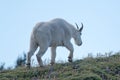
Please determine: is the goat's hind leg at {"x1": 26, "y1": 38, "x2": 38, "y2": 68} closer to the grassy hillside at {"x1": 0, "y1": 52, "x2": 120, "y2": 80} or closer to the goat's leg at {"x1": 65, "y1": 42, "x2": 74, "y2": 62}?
the grassy hillside at {"x1": 0, "y1": 52, "x2": 120, "y2": 80}

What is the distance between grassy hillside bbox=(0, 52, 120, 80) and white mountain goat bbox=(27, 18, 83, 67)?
0.77 m

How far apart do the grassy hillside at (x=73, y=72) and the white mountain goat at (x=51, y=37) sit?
768mm

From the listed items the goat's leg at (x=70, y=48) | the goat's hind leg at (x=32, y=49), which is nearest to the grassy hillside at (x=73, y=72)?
the goat's hind leg at (x=32, y=49)

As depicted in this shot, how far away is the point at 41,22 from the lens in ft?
61.8

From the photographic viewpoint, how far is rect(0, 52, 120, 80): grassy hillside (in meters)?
15.7

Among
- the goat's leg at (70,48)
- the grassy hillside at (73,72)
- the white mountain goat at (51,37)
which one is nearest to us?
the grassy hillside at (73,72)

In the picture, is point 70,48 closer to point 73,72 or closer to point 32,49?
point 32,49

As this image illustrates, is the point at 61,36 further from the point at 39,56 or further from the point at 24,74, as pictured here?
the point at 24,74

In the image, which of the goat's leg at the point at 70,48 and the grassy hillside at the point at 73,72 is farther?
the goat's leg at the point at 70,48

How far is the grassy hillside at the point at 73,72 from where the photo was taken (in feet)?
51.4

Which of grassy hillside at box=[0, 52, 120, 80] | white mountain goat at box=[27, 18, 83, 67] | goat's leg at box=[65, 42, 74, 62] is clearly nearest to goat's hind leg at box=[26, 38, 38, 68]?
white mountain goat at box=[27, 18, 83, 67]

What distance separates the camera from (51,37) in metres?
18.6

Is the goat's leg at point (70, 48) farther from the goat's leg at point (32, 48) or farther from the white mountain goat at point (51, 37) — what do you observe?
the goat's leg at point (32, 48)

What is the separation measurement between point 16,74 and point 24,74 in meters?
0.26
